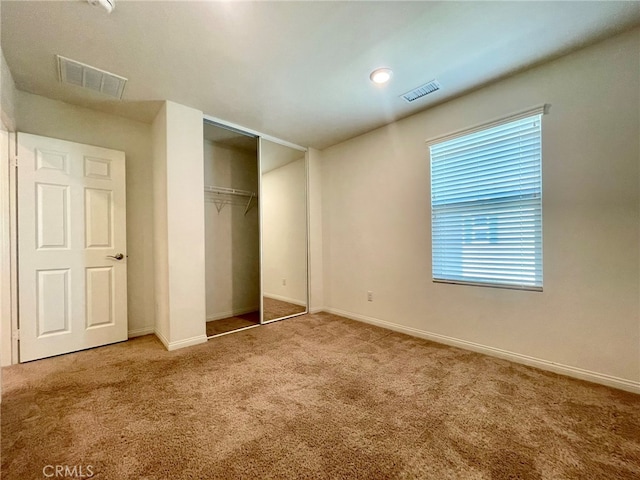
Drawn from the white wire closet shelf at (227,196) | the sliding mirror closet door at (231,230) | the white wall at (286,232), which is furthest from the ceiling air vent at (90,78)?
the white wall at (286,232)

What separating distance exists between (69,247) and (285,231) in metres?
2.65

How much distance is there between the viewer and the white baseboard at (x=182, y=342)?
8.66 ft

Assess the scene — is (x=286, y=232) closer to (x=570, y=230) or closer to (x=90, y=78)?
(x=90, y=78)

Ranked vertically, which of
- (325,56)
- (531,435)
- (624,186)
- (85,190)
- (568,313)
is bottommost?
(531,435)

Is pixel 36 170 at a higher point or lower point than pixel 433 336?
higher

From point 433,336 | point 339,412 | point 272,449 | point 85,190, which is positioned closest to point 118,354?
point 85,190

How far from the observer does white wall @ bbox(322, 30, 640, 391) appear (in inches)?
73.6

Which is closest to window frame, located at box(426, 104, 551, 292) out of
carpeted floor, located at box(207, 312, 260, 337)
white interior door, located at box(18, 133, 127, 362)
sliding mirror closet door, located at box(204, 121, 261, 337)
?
sliding mirror closet door, located at box(204, 121, 261, 337)

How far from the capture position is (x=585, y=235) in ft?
6.61

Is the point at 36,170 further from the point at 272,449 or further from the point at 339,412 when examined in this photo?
the point at 339,412

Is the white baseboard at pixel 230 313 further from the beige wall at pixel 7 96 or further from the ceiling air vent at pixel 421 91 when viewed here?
the ceiling air vent at pixel 421 91

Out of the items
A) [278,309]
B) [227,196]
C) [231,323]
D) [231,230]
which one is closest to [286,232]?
[231,230]

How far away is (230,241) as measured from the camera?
13.2 feet

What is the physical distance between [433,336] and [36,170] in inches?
168
